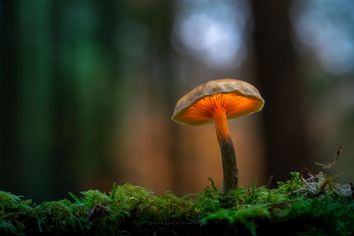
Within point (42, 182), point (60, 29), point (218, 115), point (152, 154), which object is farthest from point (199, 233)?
point (152, 154)

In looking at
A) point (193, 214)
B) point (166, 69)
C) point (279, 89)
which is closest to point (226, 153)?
point (193, 214)

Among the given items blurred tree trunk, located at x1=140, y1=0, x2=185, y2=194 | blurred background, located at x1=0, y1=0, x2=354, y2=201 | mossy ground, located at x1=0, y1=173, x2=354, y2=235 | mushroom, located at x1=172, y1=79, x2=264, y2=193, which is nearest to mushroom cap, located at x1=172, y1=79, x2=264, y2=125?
mushroom, located at x1=172, y1=79, x2=264, y2=193

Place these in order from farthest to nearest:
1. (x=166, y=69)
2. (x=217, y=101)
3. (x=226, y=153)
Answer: (x=166, y=69) → (x=217, y=101) → (x=226, y=153)

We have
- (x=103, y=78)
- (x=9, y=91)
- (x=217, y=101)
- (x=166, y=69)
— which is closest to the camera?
(x=217, y=101)

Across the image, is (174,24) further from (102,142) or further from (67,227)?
(67,227)

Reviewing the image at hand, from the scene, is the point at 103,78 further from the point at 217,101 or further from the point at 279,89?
the point at 217,101

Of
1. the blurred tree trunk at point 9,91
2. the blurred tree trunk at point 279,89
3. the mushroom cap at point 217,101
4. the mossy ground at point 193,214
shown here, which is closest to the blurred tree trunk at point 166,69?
the blurred tree trunk at point 9,91

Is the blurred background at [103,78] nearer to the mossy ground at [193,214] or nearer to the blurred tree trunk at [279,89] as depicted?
the blurred tree trunk at [279,89]
